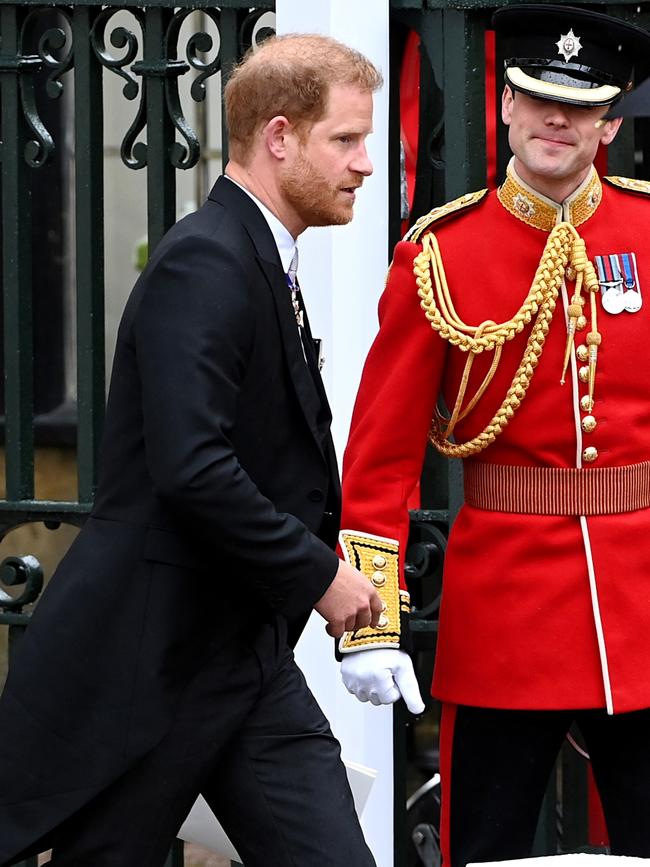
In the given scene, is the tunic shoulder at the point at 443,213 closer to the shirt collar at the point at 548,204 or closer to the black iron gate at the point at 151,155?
the shirt collar at the point at 548,204

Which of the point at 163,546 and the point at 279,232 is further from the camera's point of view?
the point at 279,232

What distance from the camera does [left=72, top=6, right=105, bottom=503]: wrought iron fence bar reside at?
4359mm

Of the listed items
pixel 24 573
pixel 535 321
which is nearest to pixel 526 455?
pixel 535 321

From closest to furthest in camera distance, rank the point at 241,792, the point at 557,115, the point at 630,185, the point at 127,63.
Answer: the point at 241,792, the point at 557,115, the point at 630,185, the point at 127,63

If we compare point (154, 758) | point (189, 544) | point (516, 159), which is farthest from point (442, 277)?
point (154, 758)

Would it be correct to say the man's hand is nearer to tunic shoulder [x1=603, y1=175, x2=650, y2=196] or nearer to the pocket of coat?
the pocket of coat

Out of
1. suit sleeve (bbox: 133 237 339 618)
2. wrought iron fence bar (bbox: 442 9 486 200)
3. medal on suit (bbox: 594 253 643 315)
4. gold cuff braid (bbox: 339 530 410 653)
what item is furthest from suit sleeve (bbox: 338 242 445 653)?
wrought iron fence bar (bbox: 442 9 486 200)

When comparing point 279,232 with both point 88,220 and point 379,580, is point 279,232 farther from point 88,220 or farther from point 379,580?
point 88,220

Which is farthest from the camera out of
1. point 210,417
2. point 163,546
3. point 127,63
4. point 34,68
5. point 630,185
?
point 34,68

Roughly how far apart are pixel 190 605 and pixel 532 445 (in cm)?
77

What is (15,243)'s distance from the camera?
4.39m

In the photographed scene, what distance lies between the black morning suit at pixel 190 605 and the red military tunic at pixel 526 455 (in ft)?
1.06

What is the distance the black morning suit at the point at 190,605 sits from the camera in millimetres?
3068

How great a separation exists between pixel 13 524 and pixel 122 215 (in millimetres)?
5663
